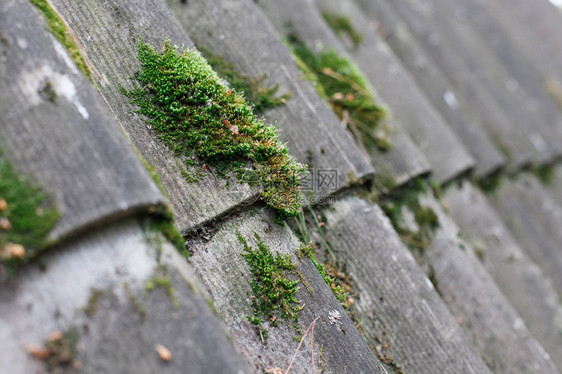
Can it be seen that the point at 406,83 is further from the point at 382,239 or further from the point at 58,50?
Answer: the point at 58,50

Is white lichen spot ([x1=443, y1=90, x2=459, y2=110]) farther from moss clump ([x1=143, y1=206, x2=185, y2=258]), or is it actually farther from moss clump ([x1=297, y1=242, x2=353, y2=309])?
moss clump ([x1=143, y1=206, x2=185, y2=258])

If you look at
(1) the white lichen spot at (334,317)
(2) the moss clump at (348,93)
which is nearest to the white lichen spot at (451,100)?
(2) the moss clump at (348,93)

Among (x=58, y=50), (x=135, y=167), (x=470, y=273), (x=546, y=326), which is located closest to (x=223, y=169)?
(x=135, y=167)

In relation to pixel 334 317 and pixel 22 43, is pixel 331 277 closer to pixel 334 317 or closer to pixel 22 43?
pixel 334 317

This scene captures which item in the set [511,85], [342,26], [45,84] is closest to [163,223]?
[45,84]

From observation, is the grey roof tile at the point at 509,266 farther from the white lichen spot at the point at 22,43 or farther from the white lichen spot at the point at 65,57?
the white lichen spot at the point at 22,43

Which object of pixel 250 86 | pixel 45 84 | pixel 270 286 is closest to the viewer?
pixel 45 84
